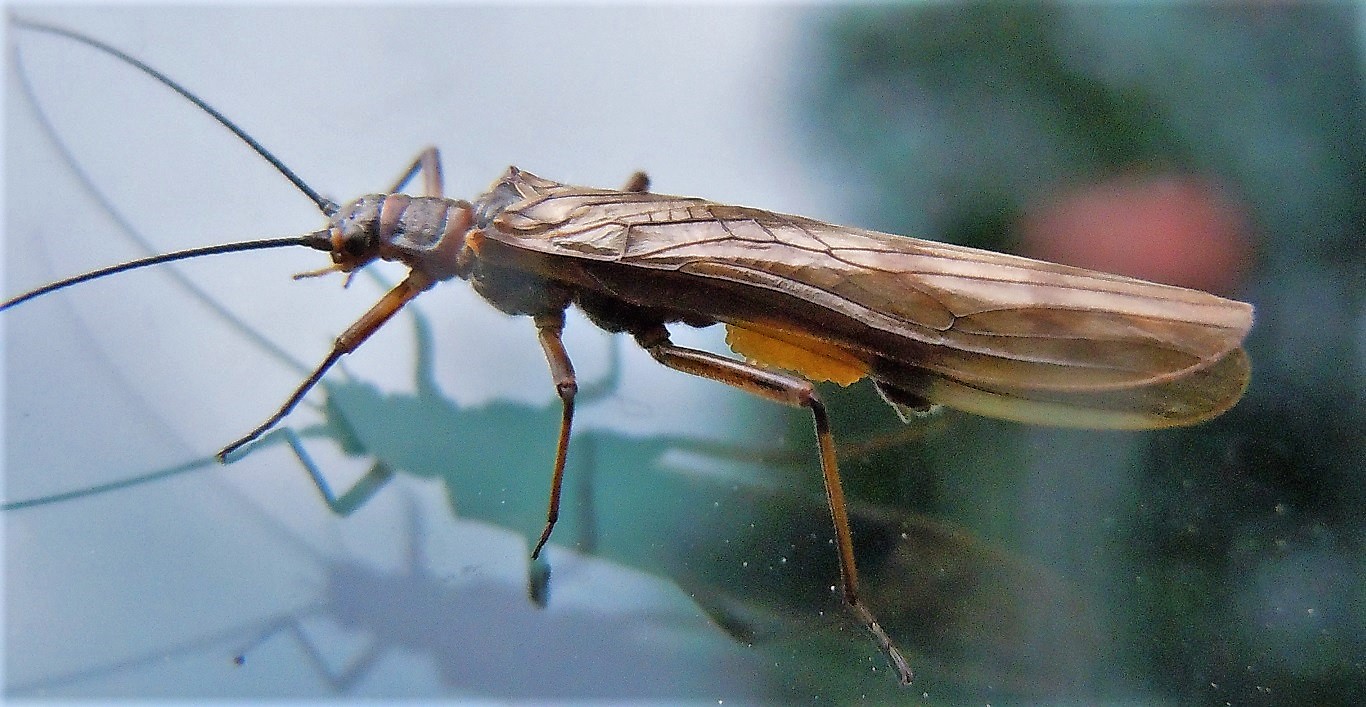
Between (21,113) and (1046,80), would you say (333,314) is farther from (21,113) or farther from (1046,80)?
(1046,80)

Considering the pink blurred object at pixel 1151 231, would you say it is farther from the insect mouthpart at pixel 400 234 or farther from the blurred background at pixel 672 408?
the insect mouthpart at pixel 400 234

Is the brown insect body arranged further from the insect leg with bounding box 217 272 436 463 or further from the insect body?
the insect leg with bounding box 217 272 436 463

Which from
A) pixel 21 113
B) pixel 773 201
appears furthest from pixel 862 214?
pixel 21 113

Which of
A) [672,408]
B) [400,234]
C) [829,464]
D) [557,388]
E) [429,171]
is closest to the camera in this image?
[829,464]

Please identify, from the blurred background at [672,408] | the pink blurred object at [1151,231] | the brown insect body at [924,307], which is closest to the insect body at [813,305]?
the brown insect body at [924,307]

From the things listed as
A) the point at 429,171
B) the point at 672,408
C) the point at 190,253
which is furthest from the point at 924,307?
the point at 190,253

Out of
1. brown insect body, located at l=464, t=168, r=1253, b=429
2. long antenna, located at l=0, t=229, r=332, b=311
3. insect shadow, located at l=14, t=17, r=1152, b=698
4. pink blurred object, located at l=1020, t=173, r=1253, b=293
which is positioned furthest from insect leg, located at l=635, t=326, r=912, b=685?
long antenna, located at l=0, t=229, r=332, b=311

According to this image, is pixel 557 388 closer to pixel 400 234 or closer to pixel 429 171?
pixel 400 234
